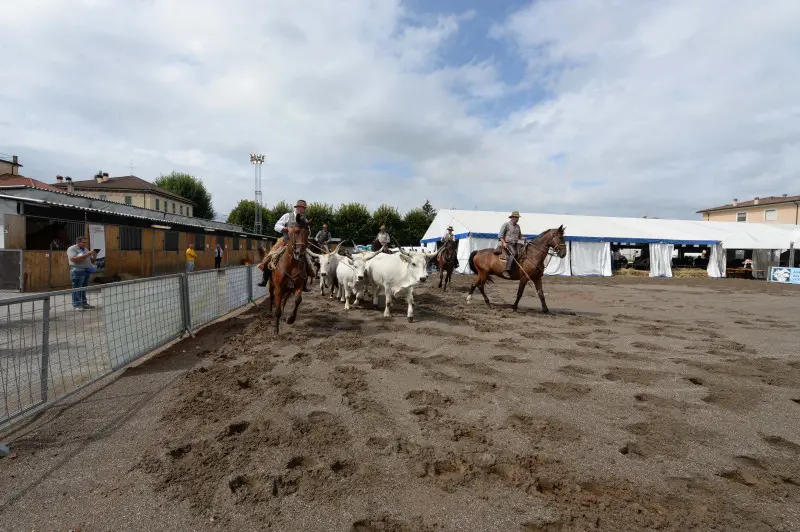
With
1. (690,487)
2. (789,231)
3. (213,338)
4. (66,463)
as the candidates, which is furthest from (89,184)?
(789,231)

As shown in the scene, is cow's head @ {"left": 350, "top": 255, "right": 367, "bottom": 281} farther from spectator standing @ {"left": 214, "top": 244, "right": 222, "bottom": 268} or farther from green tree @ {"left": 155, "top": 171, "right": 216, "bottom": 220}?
green tree @ {"left": 155, "top": 171, "right": 216, "bottom": 220}

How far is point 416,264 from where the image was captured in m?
9.55

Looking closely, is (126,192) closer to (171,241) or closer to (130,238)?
(171,241)

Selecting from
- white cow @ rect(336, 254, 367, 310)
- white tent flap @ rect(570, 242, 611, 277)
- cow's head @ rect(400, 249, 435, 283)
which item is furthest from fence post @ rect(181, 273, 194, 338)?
white tent flap @ rect(570, 242, 611, 277)

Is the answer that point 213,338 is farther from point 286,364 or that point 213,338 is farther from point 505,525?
point 505,525

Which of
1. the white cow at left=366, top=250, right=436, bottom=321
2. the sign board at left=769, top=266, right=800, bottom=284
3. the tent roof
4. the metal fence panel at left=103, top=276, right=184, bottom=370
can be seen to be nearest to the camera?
the metal fence panel at left=103, top=276, right=184, bottom=370

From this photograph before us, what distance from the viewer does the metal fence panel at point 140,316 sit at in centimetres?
537

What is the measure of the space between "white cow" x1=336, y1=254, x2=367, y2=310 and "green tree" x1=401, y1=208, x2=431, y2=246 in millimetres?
39967

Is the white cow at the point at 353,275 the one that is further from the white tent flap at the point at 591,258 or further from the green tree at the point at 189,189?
the green tree at the point at 189,189

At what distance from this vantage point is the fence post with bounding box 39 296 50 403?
13.6 feet

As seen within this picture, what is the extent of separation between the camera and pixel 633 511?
8.72 feet

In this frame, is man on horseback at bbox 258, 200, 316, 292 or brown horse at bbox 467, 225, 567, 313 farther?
brown horse at bbox 467, 225, 567, 313

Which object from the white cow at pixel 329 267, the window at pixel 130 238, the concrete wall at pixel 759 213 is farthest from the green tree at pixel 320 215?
the concrete wall at pixel 759 213

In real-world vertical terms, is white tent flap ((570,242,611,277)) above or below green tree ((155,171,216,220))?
below
